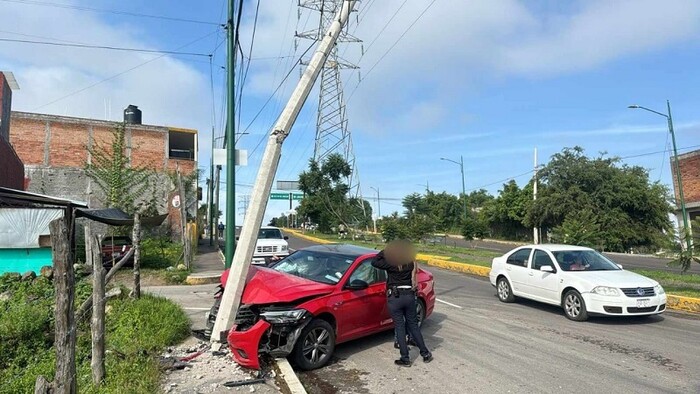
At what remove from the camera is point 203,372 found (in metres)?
5.98

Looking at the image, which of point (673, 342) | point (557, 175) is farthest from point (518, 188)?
point (673, 342)

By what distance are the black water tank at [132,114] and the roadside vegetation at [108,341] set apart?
30529 mm

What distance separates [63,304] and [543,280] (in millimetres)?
9309

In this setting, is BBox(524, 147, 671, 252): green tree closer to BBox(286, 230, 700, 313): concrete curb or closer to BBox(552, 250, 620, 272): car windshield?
BBox(286, 230, 700, 313): concrete curb

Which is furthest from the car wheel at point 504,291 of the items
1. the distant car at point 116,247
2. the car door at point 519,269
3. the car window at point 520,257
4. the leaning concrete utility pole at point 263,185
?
the distant car at point 116,247

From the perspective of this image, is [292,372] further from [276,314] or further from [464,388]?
[464,388]

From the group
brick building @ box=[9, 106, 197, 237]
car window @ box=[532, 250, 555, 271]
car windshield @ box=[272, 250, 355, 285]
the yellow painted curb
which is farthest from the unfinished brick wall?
car windshield @ box=[272, 250, 355, 285]

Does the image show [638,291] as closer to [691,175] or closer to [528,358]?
[528,358]

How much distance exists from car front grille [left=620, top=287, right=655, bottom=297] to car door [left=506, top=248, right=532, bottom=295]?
2.20 metres

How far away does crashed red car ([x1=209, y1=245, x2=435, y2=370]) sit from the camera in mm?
6066

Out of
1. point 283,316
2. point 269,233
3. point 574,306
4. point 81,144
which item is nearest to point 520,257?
point 574,306

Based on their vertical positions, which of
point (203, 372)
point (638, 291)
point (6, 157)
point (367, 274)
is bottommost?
point (203, 372)

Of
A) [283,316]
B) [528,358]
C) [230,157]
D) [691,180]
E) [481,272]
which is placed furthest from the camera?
[691,180]

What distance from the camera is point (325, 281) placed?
23.1 ft
